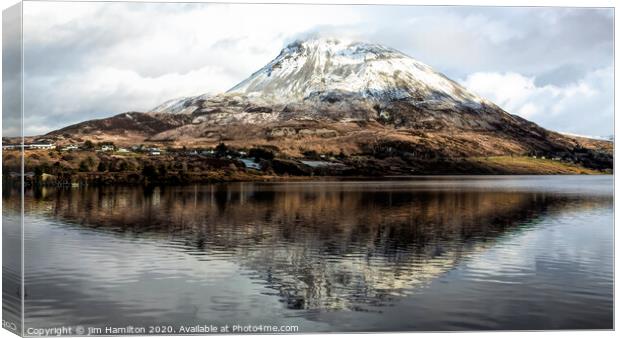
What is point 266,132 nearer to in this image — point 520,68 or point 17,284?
point 520,68

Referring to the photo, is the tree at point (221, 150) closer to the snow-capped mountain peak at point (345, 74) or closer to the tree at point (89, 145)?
the snow-capped mountain peak at point (345, 74)

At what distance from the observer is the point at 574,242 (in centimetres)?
3052

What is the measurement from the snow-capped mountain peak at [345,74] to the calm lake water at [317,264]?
6.82 m

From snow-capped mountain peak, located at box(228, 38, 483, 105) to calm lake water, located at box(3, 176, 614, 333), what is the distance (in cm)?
682

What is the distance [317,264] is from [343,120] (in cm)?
4293

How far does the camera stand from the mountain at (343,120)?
47375 mm

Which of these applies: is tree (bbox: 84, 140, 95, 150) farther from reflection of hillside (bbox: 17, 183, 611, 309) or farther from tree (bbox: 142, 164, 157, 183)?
tree (bbox: 142, 164, 157, 183)

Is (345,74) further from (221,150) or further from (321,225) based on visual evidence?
(321,225)

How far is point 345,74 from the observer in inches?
2147

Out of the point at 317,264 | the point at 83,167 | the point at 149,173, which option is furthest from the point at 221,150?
the point at 317,264

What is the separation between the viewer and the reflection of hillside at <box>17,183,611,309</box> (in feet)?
77.7

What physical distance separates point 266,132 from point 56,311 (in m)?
50.2

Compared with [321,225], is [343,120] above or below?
above

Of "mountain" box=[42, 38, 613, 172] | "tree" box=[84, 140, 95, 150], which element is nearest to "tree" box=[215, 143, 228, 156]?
"mountain" box=[42, 38, 613, 172]
